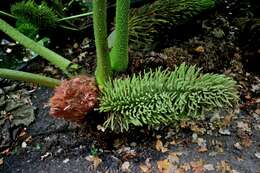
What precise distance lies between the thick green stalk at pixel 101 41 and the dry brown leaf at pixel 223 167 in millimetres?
354

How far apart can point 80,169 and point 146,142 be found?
186mm

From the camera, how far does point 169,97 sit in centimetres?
89

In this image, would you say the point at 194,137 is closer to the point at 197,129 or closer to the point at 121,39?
the point at 197,129

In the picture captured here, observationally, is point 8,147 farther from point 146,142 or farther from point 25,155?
point 146,142

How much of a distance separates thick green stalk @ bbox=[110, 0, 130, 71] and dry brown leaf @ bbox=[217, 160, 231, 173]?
35 cm

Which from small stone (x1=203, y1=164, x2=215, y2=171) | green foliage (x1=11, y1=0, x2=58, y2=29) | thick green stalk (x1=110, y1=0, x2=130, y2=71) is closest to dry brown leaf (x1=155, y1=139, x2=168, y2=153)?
small stone (x1=203, y1=164, x2=215, y2=171)

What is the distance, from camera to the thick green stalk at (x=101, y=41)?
929 mm

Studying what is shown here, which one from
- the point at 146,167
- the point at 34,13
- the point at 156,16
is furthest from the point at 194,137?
the point at 34,13

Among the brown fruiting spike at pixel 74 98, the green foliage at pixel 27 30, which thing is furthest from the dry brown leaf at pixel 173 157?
the green foliage at pixel 27 30

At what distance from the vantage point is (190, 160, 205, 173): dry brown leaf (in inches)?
40.0

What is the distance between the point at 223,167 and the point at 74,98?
1.32ft

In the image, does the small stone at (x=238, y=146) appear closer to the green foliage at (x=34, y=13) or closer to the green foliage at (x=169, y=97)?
the green foliage at (x=169, y=97)

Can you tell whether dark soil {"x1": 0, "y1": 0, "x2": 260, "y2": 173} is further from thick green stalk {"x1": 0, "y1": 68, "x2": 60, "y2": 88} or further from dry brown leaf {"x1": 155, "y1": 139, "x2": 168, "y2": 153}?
thick green stalk {"x1": 0, "y1": 68, "x2": 60, "y2": 88}

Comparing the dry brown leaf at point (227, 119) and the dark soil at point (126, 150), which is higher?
the dry brown leaf at point (227, 119)
